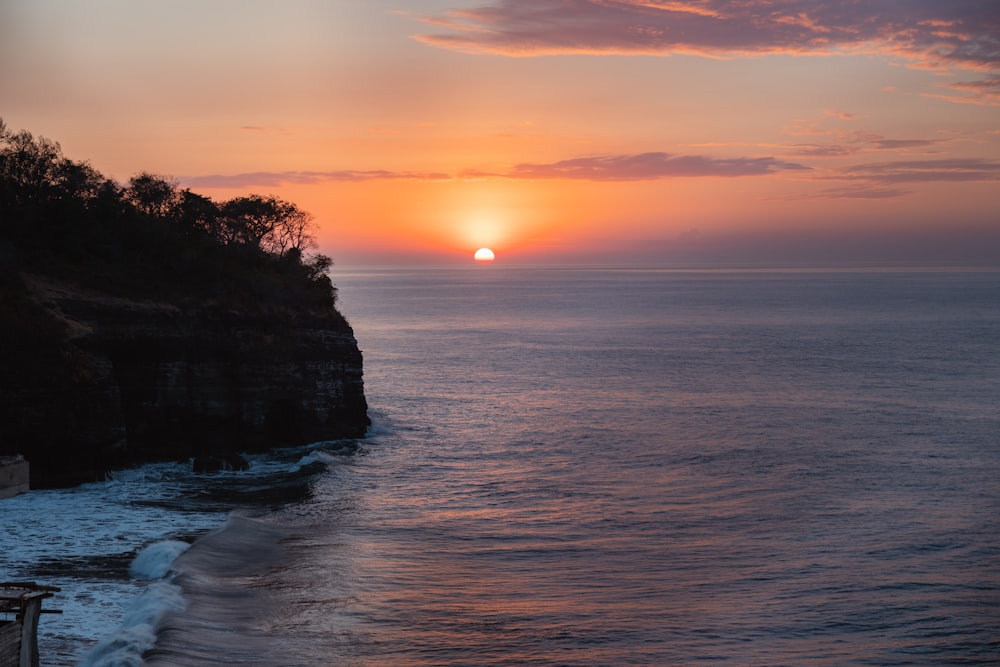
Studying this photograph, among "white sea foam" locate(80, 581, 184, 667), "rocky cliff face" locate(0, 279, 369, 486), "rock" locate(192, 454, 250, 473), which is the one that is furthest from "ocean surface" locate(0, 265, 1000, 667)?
"rocky cliff face" locate(0, 279, 369, 486)

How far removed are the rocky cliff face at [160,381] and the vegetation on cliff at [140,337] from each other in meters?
0.07

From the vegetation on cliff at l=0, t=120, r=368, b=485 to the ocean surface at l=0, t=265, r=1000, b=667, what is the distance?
8.45 ft

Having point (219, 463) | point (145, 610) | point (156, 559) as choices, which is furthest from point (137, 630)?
point (219, 463)

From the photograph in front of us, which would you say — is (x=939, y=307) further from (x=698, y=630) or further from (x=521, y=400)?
(x=698, y=630)

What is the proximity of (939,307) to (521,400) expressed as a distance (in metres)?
142

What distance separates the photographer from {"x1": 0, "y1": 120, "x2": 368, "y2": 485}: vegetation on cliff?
4459 centimetres

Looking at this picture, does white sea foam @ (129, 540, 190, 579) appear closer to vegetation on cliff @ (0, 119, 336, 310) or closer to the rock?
the rock

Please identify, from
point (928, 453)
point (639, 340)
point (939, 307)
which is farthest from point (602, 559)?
point (939, 307)

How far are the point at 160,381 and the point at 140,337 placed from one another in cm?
261

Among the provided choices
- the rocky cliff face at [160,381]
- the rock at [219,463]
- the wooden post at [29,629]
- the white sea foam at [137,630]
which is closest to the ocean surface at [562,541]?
the white sea foam at [137,630]

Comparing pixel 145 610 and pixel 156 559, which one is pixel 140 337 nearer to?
pixel 156 559

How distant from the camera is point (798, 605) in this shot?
94.0 feet

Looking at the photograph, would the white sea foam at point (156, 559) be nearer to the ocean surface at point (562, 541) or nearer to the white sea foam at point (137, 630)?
the ocean surface at point (562, 541)

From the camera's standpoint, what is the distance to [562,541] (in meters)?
35.5
